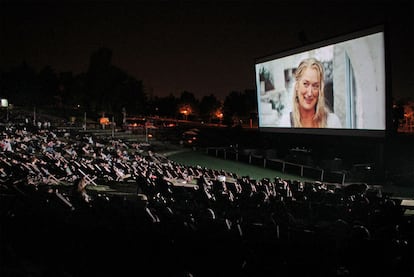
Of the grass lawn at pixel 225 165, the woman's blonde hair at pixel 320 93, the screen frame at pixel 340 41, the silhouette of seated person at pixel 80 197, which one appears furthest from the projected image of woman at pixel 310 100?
the silhouette of seated person at pixel 80 197

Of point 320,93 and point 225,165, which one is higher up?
point 320,93

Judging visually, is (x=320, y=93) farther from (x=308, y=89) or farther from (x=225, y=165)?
(x=225, y=165)

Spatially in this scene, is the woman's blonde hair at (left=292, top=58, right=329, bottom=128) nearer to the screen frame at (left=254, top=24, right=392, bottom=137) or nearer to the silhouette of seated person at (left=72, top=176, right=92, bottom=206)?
the screen frame at (left=254, top=24, right=392, bottom=137)

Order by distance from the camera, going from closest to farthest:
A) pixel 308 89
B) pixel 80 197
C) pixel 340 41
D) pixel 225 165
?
pixel 80 197 < pixel 340 41 < pixel 308 89 < pixel 225 165

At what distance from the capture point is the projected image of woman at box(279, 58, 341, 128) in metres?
20.3

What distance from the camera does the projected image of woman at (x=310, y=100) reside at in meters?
20.3

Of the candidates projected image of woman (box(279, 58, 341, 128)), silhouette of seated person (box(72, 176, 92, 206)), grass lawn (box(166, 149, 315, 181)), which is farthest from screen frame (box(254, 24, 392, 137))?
silhouette of seated person (box(72, 176, 92, 206))

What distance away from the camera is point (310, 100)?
21422 mm

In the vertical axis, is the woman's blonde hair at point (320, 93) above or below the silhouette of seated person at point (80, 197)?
above

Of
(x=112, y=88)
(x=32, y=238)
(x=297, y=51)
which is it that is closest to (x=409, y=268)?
(x=32, y=238)

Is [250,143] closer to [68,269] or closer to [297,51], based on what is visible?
[297,51]

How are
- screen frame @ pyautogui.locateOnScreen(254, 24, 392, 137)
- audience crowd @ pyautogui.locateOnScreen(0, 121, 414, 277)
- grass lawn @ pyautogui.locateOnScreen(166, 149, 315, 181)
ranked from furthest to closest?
grass lawn @ pyautogui.locateOnScreen(166, 149, 315, 181)
screen frame @ pyautogui.locateOnScreen(254, 24, 392, 137)
audience crowd @ pyautogui.locateOnScreen(0, 121, 414, 277)

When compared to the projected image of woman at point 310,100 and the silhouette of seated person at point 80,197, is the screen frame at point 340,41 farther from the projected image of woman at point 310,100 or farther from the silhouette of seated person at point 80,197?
the silhouette of seated person at point 80,197

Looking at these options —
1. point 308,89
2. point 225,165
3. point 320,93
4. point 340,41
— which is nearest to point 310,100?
point 308,89
